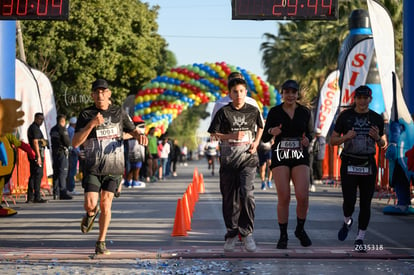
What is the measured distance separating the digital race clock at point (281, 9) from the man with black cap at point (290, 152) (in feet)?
11.3

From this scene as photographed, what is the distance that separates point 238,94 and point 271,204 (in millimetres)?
8077

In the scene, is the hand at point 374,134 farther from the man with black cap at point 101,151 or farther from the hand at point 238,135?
the man with black cap at point 101,151

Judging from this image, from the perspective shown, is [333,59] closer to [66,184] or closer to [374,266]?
[66,184]

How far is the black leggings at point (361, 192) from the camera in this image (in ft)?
34.8

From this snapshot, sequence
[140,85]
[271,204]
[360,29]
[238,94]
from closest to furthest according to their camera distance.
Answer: [238,94], [271,204], [360,29], [140,85]

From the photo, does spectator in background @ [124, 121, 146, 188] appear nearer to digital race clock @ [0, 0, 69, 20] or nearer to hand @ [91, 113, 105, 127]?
digital race clock @ [0, 0, 69, 20]

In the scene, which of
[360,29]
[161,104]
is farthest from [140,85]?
[360,29]

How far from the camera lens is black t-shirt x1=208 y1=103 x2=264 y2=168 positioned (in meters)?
10.6

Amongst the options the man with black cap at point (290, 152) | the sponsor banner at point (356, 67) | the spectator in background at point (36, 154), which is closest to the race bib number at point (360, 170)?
the man with black cap at point (290, 152)

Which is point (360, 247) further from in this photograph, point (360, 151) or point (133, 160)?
point (133, 160)

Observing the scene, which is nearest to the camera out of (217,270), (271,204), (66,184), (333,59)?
(217,270)

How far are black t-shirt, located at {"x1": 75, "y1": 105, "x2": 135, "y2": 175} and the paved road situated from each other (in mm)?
926

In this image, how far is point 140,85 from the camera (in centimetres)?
5712

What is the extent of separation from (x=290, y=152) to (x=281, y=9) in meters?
4.00
